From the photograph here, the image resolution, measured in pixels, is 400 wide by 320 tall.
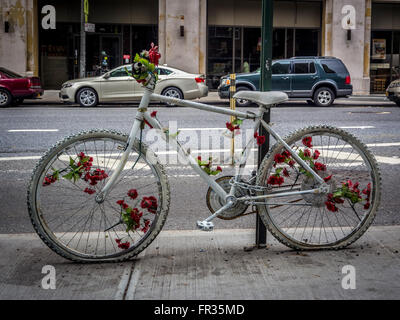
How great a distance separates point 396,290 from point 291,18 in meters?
26.6

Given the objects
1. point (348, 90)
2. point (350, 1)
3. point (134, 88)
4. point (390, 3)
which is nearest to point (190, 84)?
point (134, 88)

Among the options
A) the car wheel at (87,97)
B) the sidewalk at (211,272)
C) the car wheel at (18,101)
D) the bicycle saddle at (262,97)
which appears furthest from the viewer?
the car wheel at (18,101)

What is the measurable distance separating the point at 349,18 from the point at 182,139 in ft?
63.7

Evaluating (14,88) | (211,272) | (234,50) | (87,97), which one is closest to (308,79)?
(87,97)

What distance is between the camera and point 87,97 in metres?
19.8

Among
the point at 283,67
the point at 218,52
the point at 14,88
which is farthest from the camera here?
the point at 218,52

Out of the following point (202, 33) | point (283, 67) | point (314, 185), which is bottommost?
point (314, 185)

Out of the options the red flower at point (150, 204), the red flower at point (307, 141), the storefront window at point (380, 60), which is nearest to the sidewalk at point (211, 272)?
the red flower at point (150, 204)

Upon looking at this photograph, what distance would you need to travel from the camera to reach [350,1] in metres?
28.2

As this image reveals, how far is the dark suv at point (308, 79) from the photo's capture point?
67.1 ft

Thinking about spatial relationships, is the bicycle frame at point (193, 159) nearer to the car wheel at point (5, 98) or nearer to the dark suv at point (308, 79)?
the dark suv at point (308, 79)

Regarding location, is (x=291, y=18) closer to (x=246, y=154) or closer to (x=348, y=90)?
(x=348, y=90)

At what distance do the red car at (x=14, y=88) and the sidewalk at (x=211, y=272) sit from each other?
1595 centimetres

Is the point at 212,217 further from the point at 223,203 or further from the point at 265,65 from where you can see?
the point at 265,65
